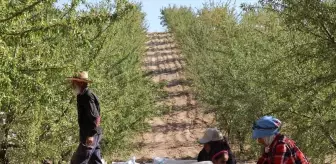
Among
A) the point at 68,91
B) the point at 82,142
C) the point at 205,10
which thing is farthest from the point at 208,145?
the point at 205,10

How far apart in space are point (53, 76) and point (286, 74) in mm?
4143

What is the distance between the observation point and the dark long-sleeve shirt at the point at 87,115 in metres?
7.04

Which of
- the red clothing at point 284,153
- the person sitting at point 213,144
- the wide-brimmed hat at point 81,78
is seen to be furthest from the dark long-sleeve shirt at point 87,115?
the red clothing at point 284,153

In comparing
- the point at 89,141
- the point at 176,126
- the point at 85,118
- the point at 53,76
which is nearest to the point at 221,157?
the point at 89,141

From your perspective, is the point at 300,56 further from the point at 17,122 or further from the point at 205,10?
the point at 205,10

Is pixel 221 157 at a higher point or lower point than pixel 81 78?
lower

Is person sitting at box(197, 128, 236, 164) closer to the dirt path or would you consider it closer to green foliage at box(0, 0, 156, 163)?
green foliage at box(0, 0, 156, 163)

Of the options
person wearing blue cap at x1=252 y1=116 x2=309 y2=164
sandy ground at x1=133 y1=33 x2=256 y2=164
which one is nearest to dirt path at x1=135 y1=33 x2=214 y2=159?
sandy ground at x1=133 y1=33 x2=256 y2=164

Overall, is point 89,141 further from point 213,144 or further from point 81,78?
point 213,144

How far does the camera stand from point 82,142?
7113 millimetres

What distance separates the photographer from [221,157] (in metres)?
6.47

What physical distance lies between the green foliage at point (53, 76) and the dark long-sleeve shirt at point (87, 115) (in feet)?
1.19

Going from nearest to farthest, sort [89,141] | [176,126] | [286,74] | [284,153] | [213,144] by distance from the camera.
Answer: [284,153] → [213,144] → [89,141] → [286,74] → [176,126]

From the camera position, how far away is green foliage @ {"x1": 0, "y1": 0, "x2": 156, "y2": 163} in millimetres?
5012
